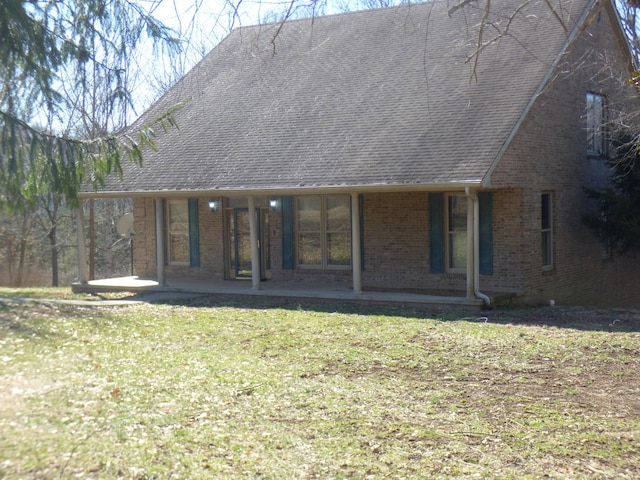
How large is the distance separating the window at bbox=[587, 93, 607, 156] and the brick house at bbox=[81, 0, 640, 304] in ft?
0.16

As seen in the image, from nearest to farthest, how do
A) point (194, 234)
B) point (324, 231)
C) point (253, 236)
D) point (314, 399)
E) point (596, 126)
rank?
point (314, 399), point (253, 236), point (324, 231), point (596, 126), point (194, 234)

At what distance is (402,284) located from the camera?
17.1 m

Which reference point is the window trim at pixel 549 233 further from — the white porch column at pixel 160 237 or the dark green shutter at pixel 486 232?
the white porch column at pixel 160 237

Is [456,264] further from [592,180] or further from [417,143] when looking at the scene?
[592,180]

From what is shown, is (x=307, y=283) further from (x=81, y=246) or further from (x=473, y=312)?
(x=81, y=246)

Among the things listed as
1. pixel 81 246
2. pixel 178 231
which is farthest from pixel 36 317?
pixel 178 231

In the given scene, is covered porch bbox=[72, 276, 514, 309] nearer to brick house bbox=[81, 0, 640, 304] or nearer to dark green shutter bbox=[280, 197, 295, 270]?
brick house bbox=[81, 0, 640, 304]

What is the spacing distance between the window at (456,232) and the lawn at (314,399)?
12.6 ft

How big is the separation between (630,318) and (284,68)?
38.1 feet

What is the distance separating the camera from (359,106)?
17.9 meters

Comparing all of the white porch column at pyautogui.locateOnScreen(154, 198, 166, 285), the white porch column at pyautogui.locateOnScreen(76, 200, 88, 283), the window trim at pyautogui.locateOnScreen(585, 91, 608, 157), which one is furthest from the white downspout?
the white porch column at pyautogui.locateOnScreen(76, 200, 88, 283)

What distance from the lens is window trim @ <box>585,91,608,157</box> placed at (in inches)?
730

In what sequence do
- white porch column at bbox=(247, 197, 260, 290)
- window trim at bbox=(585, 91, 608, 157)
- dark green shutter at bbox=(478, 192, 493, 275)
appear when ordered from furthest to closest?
window trim at bbox=(585, 91, 608, 157), white porch column at bbox=(247, 197, 260, 290), dark green shutter at bbox=(478, 192, 493, 275)

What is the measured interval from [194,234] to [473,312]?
8.53m
